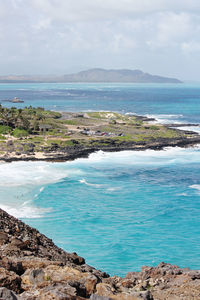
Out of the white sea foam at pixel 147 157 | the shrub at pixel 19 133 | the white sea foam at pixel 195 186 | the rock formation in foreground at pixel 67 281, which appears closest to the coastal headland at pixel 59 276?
the rock formation in foreground at pixel 67 281

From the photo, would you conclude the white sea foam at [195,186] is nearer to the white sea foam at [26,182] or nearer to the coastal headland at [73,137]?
the white sea foam at [26,182]

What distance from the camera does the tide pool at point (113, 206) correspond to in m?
35.9

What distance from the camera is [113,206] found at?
151ft

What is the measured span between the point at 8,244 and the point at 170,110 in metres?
141

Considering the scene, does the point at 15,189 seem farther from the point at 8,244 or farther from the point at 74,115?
the point at 74,115

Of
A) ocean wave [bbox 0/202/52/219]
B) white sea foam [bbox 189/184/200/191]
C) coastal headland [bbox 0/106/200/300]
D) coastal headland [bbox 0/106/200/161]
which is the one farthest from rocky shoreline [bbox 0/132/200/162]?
white sea foam [bbox 189/184/200/191]

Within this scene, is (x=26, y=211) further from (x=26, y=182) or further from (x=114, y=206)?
(x=26, y=182)

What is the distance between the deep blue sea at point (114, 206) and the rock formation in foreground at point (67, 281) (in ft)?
31.9

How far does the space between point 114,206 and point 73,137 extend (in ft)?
141

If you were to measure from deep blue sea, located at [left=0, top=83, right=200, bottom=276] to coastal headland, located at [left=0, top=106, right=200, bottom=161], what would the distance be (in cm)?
745

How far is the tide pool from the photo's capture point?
35922 mm

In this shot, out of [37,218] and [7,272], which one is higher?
[7,272]

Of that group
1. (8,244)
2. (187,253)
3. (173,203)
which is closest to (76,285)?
(8,244)

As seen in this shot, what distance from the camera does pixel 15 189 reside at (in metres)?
50.8
